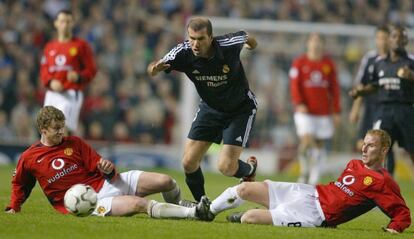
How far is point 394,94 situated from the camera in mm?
12453

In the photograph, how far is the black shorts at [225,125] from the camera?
32.7 feet

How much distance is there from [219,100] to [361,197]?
77.4 inches

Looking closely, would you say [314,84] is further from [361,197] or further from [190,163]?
[361,197]

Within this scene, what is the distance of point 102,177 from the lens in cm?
923

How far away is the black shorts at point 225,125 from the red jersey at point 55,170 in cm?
133

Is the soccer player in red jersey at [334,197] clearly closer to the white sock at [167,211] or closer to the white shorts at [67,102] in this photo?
the white sock at [167,211]

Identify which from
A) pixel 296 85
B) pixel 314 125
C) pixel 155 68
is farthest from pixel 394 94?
pixel 155 68

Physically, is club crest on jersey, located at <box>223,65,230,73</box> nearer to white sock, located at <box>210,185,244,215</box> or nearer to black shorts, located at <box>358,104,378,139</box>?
white sock, located at <box>210,185,244,215</box>

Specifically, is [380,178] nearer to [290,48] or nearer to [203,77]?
[203,77]

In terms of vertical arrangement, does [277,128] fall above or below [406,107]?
below

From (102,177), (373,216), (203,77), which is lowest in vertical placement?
(373,216)

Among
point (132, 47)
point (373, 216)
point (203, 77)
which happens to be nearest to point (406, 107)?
point (373, 216)

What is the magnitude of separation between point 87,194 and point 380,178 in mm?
2579

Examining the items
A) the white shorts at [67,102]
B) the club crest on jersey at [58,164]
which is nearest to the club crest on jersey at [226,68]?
the club crest on jersey at [58,164]
